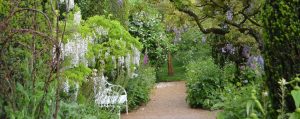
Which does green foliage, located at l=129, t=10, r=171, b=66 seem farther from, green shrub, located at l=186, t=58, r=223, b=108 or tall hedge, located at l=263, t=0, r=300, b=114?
tall hedge, located at l=263, t=0, r=300, b=114

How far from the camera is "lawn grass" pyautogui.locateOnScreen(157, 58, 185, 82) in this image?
15.0m

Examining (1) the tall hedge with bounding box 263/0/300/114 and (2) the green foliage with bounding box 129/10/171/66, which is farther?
(2) the green foliage with bounding box 129/10/171/66

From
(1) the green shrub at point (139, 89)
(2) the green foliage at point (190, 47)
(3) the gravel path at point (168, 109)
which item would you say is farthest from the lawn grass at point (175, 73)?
(1) the green shrub at point (139, 89)

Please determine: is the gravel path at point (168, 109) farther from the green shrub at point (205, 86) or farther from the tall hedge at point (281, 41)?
the tall hedge at point (281, 41)

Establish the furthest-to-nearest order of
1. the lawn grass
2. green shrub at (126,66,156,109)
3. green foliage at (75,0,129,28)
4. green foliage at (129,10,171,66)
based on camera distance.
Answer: the lawn grass < green foliage at (129,10,171,66) < green foliage at (75,0,129,28) < green shrub at (126,66,156,109)

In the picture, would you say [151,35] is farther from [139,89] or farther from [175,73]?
[139,89]

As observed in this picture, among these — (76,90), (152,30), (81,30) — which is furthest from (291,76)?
(152,30)

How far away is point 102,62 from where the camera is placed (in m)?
8.81

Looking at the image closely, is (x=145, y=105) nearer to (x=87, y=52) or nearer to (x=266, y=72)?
(x=87, y=52)

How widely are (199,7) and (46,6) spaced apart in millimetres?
3771

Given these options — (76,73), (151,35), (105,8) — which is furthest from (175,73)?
(76,73)

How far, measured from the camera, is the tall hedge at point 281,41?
359 cm

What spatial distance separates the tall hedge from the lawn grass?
36.8 feet

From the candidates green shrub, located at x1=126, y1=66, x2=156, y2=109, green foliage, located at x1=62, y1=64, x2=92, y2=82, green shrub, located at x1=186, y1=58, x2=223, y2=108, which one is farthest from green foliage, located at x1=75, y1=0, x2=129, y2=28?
green foliage, located at x1=62, y1=64, x2=92, y2=82
